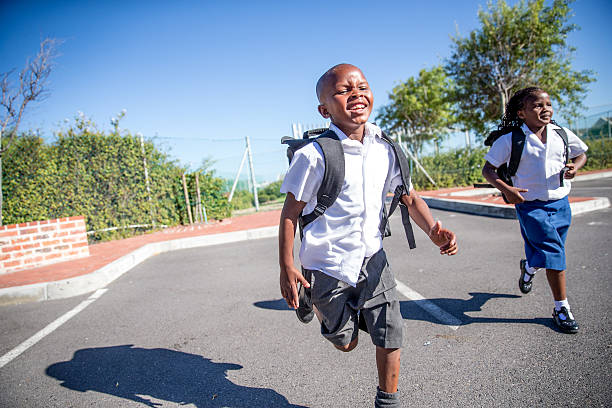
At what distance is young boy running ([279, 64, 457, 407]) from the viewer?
5.68 feet

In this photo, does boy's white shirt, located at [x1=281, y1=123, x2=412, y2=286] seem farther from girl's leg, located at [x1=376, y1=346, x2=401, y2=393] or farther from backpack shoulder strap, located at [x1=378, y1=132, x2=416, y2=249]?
girl's leg, located at [x1=376, y1=346, x2=401, y2=393]

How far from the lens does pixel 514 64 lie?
14.0 meters

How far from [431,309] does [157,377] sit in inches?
90.2

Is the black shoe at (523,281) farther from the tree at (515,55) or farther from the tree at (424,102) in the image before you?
the tree at (424,102)

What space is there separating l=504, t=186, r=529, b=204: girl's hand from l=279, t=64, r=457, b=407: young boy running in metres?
1.28

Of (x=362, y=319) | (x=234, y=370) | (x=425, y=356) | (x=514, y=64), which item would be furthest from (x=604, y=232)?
(x=514, y=64)

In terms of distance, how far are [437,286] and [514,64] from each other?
13.4m

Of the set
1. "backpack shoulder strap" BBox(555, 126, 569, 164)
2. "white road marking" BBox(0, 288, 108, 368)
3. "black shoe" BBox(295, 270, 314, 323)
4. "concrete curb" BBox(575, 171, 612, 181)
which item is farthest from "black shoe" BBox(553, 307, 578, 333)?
"concrete curb" BBox(575, 171, 612, 181)

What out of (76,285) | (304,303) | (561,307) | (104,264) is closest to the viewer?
(304,303)

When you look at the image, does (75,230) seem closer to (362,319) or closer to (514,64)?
(362,319)

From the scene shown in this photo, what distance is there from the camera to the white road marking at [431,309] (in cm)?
296

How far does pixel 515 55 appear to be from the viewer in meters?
13.9

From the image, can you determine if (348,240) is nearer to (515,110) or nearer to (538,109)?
(538,109)

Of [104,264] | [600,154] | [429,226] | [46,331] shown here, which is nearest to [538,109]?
[429,226]
